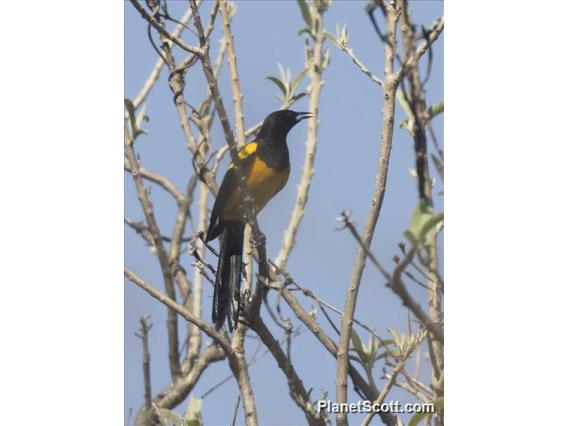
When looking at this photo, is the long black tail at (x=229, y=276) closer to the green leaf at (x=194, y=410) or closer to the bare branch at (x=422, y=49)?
the green leaf at (x=194, y=410)

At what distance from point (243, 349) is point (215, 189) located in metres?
0.75

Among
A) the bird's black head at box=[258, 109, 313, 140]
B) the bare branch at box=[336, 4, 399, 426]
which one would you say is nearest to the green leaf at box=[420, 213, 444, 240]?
the bare branch at box=[336, 4, 399, 426]

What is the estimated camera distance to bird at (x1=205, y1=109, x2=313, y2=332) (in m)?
3.42

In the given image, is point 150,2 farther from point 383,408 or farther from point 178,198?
point 383,408

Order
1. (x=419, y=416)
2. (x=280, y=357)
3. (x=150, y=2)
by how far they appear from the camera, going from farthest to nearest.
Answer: (x=150, y=2)
(x=280, y=357)
(x=419, y=416)

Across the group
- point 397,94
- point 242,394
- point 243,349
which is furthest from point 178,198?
point 397,94

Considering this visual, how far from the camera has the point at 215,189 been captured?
3695mm

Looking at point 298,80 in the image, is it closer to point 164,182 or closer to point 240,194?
point 240,194

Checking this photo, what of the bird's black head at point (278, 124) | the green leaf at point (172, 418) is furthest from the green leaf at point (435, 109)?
the bird's black head at point (278, 124)

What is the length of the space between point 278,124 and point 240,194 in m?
0.67

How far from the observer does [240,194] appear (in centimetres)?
344

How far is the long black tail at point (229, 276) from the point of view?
3.34 metres

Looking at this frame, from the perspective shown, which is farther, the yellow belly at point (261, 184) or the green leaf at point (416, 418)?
the yellow belly at point (261, 184)

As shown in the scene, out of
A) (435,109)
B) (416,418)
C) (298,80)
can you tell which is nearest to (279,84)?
(298,80)
